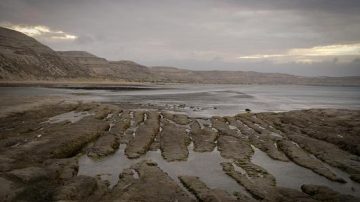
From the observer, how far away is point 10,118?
114 ft

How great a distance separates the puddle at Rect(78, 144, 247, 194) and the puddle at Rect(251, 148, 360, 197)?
9.14 feet

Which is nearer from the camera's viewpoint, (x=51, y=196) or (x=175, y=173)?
(x=51, y=196)

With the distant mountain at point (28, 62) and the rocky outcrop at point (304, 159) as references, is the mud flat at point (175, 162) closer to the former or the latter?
the rocky outcrop at point (304, 159)

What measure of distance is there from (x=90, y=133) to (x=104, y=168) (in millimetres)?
8518

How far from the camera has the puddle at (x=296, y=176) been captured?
657 inches

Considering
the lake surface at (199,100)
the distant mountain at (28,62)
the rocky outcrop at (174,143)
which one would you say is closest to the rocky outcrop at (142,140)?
the rocky outcrop at (174,143)

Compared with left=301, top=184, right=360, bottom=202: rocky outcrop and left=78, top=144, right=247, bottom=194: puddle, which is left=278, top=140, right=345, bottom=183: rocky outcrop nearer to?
left=301, top=184, right=360, bottom=202: rocky outcrop

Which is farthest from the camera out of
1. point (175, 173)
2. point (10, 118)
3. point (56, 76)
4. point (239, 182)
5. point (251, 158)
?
point (56, 76)

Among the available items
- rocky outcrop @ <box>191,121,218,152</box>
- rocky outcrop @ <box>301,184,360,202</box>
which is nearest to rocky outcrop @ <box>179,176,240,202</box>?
rocky outcrop @ <box>301,184,360,202</box>

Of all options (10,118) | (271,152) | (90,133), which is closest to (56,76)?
(10,118)

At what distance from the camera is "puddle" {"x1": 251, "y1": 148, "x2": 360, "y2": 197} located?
1669cm

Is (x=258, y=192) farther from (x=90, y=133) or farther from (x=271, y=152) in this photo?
(x=90, y=133)

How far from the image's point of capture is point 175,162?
20.7 meters

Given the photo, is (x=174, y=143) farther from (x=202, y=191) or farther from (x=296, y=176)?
(x=202, y=191)
